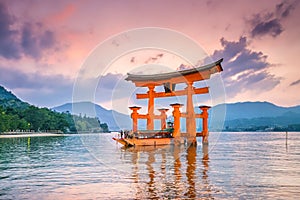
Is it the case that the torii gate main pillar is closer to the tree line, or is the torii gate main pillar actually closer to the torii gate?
the torii gate

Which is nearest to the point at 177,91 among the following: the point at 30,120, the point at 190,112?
the point at 190,112

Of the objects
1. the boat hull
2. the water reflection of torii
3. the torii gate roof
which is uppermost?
the torii gate roof

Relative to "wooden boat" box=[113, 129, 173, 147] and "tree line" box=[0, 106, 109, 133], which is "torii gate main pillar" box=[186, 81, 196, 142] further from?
"tree line" box=[0, 106, 109, 133]

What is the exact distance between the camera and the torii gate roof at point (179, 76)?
3100 cm

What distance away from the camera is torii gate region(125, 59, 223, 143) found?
104 feet

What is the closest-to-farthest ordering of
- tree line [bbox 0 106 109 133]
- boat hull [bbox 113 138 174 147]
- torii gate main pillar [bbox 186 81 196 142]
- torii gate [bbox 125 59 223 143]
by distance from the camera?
torii gate [bbox 125 59 223 143], boat hull [bbox 113 138 174 147], torii gate main pillar [bbox 186 81 196 142], tree line [bbox 0 106 109 133]

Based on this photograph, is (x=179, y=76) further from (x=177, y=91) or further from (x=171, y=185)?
(x=171, y=185)

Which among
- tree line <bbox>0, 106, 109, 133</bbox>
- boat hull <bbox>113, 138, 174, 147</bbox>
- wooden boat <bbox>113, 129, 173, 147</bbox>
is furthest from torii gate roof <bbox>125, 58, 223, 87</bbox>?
tree line <bbox>0, 106, 109, 133</bbox>

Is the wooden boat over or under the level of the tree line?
under

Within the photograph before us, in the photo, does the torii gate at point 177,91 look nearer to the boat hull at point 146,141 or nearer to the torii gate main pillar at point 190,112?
the torii gate main pillar at point 190,112

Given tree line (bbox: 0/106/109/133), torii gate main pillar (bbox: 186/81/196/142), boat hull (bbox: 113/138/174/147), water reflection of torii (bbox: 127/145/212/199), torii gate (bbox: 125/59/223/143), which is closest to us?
water reflection of torii (bbox: 127/145/212/199)

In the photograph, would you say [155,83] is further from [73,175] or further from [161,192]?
[161,192]

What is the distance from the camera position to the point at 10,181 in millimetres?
12789

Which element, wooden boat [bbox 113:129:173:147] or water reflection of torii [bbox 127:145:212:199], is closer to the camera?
water reflection of torii [bbox 127:145:212:199]
